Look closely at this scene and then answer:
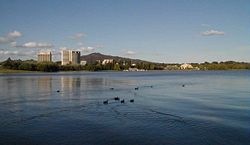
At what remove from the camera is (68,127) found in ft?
83.6

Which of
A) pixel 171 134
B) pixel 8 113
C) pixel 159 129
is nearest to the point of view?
pixel 171 134

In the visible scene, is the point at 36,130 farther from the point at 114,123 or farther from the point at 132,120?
the point at 132,120

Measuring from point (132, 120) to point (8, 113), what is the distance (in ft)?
41.8

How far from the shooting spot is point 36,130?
24.5 metres

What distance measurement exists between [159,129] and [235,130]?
5.80m

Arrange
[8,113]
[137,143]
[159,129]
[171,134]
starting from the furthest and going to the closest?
[8,113] < [159,129] < [171,134] < [137,143]

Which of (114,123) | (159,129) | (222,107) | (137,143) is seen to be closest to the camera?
(137,143)

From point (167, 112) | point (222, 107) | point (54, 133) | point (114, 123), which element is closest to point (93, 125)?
point (114, 123)

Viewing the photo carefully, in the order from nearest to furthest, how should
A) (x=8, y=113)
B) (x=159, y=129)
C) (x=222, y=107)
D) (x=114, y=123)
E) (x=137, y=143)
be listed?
(x=137, y=143), (x=159, y=129), (x=114, y=123), (x=8, y=113), (x=222, y=107)

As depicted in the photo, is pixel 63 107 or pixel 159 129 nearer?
pixel 159 129

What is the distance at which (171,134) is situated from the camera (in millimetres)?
23188

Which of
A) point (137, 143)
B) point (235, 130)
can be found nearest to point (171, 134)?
point (137, 143)

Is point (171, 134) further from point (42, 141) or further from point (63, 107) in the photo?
point (63, 107)

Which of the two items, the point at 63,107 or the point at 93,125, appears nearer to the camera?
the point at 93,125
